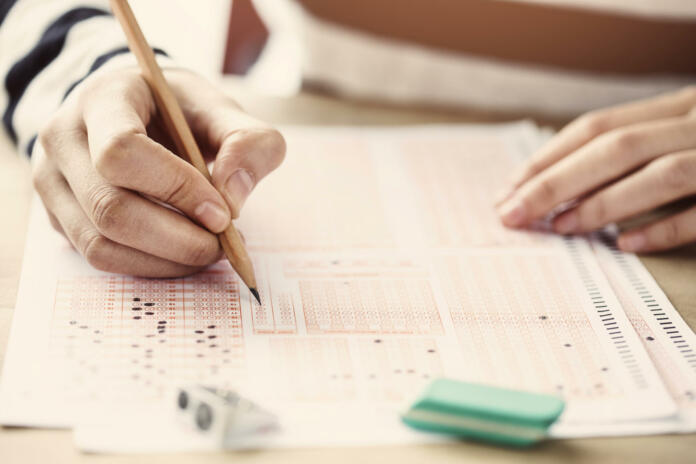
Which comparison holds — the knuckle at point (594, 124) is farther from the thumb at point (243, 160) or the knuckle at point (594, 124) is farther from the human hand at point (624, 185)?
the thumb at point (243, 160)

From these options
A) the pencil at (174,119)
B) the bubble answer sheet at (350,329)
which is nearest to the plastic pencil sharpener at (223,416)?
the bubble answer sheet at (350,329)

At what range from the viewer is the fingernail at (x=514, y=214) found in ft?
2.48

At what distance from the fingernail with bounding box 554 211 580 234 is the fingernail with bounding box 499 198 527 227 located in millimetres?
34

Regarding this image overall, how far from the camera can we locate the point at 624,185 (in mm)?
749

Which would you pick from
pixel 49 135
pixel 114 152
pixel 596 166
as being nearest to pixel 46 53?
pixel 49 135

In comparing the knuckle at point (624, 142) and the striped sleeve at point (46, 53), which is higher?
the striped sleeve at point (46, 53)

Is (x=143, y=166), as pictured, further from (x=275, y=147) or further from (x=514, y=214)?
(x=514, y=214)

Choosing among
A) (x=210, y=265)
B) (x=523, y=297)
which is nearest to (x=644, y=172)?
(x=523, y=297)

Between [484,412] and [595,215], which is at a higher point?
[595,215]

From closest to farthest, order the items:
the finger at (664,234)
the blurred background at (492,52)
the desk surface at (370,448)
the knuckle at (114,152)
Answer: the desk surface at (370,448)
the knuckle at (114,152)
the finger at (664,234)
the blurred background at (492,52)

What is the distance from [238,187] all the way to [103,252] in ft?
0.38

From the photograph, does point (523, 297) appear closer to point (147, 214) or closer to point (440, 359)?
point (440, 359)

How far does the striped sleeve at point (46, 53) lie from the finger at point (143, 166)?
0.45 feet

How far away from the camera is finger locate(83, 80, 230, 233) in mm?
571
